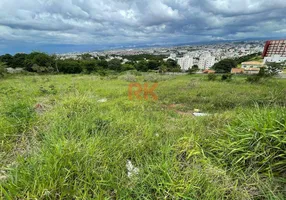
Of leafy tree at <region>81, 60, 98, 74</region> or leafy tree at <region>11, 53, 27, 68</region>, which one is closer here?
leafy tree at <region>11, 53, 27, 68</region>

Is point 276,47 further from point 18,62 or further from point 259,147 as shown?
point 18,62

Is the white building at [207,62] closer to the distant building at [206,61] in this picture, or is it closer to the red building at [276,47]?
the distant building at [206,61]

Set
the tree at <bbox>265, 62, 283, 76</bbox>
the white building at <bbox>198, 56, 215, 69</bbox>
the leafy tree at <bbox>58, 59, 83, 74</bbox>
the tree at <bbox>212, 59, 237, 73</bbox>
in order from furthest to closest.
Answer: the white building at <bbox>198, 56, 215, 69</bbox>
the leafy tree at <bbox>58, 59, 83, 74</bbox>
the tree at <bbox>212, 59, 237, 73</bbox>
the tree at <bbox>265, 62, 283, 76</bbox>

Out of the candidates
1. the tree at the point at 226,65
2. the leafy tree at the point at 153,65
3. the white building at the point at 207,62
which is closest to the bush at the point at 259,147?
the tree at the point at 226,65

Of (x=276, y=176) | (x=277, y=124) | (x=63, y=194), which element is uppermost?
(x=277, y=124)

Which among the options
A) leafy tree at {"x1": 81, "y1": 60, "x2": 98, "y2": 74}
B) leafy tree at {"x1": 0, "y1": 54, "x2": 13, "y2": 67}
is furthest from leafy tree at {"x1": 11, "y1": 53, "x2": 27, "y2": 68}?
leafy tree at {"x1": 81, "y1": 60, "x2": 98, "y2": 74}

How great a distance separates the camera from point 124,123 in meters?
2.31

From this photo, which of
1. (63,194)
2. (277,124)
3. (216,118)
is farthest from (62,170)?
Result: (216,118)

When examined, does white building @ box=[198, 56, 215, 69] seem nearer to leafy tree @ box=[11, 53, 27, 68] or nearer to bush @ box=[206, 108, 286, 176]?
leafy tree @ box=[11, 53, 27, 68]

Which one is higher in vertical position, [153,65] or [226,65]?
[226,65]

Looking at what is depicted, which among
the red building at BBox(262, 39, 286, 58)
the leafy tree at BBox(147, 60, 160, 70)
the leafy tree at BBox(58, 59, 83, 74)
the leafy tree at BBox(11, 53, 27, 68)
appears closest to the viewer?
the red building at BBox(262, 39, 286, 58)

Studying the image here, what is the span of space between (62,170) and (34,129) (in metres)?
1.08

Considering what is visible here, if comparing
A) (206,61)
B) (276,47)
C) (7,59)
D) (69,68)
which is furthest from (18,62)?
(206,61)

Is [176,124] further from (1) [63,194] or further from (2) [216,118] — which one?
(1) [63,194]
